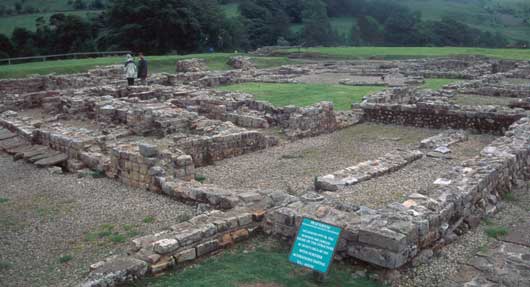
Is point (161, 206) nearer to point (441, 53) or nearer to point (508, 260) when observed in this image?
point (508, 260)

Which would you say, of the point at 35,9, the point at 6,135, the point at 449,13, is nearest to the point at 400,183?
the point at 6,135

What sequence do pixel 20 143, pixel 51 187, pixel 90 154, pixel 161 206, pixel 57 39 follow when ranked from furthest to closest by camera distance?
pixel 57 39
pixel 20 143
pixel 90 154
pixel 51 187
pixel 161 206

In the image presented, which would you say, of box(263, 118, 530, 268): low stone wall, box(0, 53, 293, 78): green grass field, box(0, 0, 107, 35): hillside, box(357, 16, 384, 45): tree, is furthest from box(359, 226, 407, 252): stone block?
box(357, 16, 384, 45): tree

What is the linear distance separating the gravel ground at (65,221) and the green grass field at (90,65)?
70.7 ft

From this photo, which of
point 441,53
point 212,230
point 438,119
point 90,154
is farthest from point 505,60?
A: point 212,230

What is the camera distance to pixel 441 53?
4750cm

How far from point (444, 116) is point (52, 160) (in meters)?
14.1

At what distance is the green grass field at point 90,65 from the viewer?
3387cm

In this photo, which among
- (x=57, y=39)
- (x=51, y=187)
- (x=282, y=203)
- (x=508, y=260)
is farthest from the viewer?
(x=57, y=39)

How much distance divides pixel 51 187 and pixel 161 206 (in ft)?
11.8

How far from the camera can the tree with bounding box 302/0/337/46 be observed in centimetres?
7375

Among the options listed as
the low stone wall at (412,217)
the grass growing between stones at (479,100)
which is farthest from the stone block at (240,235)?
the grass growing between stones at (479,100)

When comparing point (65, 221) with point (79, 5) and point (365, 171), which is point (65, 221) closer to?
point (365, 171)

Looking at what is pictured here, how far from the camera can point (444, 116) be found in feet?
65.7
